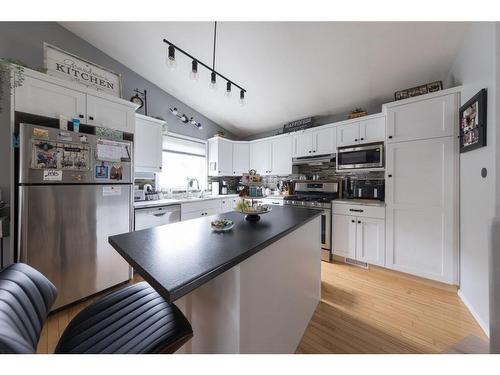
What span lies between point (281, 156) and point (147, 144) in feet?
7.84

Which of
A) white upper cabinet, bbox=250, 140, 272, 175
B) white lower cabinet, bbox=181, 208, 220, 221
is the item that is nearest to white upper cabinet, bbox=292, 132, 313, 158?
white upper cabinet, bbox=250, 140, 272, 175

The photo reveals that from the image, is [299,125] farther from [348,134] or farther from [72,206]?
[72,206]

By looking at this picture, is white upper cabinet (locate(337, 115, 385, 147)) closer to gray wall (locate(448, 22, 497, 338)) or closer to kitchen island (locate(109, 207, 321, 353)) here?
gray wall (locate(448, 22, 497, 338))

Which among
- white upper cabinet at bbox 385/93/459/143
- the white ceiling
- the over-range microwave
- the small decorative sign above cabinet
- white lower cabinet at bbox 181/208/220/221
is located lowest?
white lower cabinet at bbox 181/208/220/221

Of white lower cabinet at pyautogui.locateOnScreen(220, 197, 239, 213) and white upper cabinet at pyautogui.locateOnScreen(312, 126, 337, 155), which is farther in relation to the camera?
white lower cabinet at pyautogui.locateOnScreen(220, 197, 239, 213)

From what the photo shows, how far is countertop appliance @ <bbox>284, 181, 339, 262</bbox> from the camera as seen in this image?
2.90 meters

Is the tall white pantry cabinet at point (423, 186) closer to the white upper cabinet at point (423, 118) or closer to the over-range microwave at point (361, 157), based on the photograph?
the white upper cabinet at point (423, 118)

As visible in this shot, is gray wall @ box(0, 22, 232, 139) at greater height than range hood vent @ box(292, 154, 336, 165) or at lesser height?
greater

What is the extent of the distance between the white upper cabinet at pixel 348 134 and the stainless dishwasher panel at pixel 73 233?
308cm

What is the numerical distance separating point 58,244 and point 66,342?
1.41m

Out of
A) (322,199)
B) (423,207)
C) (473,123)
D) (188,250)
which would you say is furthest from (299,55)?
(188,250)

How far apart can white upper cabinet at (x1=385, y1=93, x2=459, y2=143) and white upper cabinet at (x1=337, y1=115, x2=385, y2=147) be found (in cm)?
25

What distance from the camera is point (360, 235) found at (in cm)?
264
